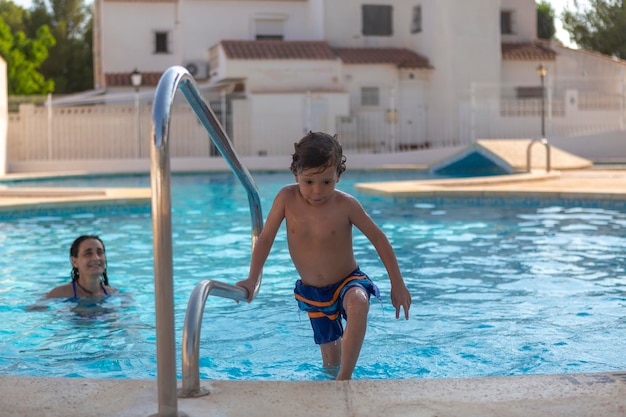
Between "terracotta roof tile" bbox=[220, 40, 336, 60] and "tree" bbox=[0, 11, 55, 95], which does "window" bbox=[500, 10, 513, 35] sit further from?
"tree" bbox=[0, 11, 55, 95]

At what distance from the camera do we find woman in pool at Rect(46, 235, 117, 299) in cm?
596

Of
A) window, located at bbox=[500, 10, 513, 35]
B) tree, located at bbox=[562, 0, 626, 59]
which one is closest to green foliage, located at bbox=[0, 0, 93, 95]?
window, located at bbox=[500, 10, 513, 35]

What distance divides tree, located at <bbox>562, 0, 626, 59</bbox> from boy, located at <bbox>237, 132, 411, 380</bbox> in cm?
3865

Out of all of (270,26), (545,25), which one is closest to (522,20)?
(270,26)

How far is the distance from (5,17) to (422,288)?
1833 inches

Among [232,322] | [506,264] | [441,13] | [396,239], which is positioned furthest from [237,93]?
[232,322]

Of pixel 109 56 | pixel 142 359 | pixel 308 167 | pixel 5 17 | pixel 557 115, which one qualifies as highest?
pixel 5 17

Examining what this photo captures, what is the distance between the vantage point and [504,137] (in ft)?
91.0

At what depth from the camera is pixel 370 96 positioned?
30.4 meters

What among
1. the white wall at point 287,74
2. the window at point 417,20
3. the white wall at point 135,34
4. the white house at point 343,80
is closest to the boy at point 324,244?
the white house at point 343,80

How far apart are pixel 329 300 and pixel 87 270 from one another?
8.88 feet

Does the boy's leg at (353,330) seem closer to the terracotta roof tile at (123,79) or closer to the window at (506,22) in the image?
the terracotta roof tile at (123,79)

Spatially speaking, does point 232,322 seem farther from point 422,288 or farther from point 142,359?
point 422,288

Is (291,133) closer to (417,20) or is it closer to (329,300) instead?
(417,20)
